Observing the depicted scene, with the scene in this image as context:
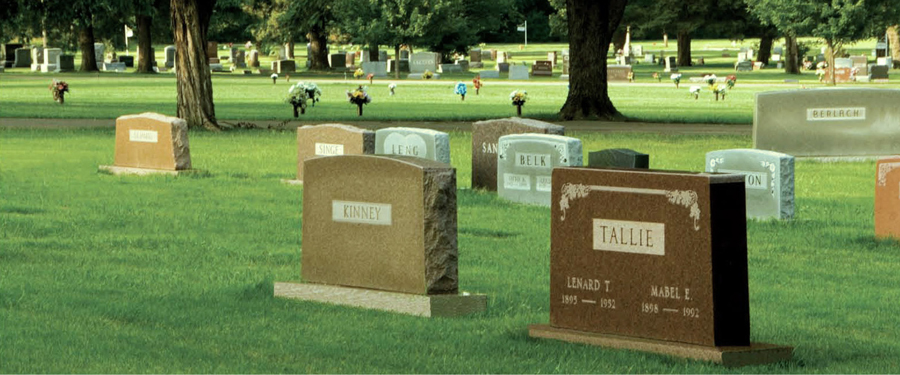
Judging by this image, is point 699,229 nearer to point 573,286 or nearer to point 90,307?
point 573,286

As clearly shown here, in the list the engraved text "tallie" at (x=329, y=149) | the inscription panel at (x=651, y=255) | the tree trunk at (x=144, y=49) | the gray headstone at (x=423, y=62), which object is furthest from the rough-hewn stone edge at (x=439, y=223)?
the tree trunk at (x=144, y=49)

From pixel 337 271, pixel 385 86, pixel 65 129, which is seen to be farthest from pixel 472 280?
pixel 385 86

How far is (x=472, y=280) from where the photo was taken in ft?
39.2

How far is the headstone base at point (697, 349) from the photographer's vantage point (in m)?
8.41

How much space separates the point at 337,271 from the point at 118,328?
1618 millimetres

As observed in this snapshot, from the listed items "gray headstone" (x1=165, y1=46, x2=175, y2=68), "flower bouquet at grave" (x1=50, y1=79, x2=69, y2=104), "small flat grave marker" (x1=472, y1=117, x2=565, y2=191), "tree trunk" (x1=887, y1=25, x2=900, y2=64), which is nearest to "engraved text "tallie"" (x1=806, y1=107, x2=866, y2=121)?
"small flat grave marker" (x1=472, y1=117, x2=565, y2=191)

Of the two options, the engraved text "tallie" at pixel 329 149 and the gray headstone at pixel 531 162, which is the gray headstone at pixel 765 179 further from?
the engraved text "tallie" at pixel 329 149

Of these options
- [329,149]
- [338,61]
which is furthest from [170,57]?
[329,149]

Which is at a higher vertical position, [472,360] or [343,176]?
[343,176]

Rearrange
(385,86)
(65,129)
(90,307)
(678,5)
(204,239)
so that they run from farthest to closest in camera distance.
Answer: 1. (678,5)
2. (385,86)
3. (65,129)
4. (204,239)
5. (90,307)

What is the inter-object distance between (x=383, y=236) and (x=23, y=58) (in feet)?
272

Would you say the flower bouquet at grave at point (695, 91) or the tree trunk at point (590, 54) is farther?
the flower bouquet at grave at point (695, 91)

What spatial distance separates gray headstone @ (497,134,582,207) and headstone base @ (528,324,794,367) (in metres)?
8.35

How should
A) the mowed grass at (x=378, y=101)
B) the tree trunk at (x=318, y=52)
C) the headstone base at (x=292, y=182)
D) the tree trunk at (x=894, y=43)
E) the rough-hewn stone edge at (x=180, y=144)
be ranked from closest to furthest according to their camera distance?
the headstone base at (x=292, y=182) < the rough-hewn stone edge at (x=180, y=144) < the mowed grass at (x=378, y=101) < the tree trunk at (x=318, y=52) < the tree trunk at (x=894, y=43)
